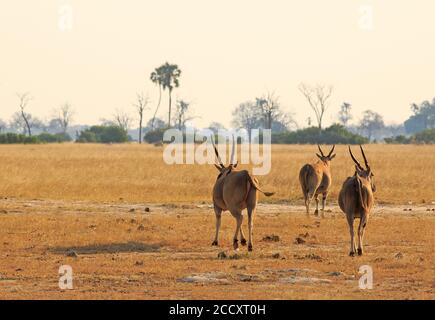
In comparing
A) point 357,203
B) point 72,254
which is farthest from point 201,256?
point 357,203

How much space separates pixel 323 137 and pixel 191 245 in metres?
104

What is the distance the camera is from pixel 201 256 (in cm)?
1811

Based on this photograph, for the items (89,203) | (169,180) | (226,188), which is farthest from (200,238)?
(169,180)

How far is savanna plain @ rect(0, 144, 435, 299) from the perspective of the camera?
14281 mm

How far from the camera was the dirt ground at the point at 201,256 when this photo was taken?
14.1 metres

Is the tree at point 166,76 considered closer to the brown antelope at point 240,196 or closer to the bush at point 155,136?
the bush at point 155,136

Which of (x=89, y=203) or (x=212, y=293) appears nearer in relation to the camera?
(x=212, y=293)

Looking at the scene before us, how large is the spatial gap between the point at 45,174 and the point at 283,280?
31.0 meters

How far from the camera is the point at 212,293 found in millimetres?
13586

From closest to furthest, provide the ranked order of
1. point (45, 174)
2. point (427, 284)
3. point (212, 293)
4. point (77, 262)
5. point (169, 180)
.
Answer: point (212, 293), point (427, 284), point (77, 262), point (169, 180), point (45, 174)

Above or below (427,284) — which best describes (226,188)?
above

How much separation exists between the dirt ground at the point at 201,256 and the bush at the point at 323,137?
93544 millimetres

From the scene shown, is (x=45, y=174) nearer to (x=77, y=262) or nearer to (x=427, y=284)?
(x=77, y=262)

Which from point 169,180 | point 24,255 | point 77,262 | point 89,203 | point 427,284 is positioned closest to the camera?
point 427,284
